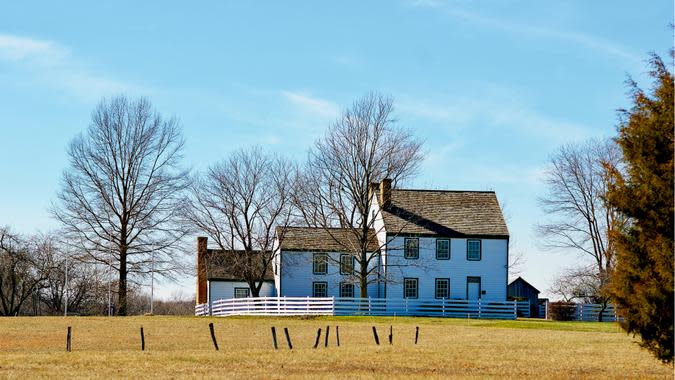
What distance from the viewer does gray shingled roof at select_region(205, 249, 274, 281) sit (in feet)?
224

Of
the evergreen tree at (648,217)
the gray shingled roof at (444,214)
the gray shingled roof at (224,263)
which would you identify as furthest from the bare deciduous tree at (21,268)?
the evergreen tree at (648,217)

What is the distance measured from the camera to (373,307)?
61.1 meters

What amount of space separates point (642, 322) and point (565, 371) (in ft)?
17.5

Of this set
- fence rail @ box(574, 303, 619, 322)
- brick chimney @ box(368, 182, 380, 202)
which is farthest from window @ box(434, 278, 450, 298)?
fence rail @ box(574, 303, 619, 322)

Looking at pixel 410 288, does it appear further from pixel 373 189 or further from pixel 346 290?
pixel 373 189

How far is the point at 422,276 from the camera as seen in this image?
65.4m

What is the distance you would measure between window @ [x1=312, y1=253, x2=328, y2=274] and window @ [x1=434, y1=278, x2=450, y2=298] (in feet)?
24.5

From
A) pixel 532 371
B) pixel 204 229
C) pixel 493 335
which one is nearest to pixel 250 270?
pixel 204 229

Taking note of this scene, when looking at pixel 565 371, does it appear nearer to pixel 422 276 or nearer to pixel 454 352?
pixel 454 352

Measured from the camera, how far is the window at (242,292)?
232ft

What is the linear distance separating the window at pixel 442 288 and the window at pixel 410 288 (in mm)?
1345

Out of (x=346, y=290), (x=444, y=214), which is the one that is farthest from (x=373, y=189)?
(x=346, y=290)

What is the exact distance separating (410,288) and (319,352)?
34.3 m

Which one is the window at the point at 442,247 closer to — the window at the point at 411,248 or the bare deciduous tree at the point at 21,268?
the window at the point at 411,248
